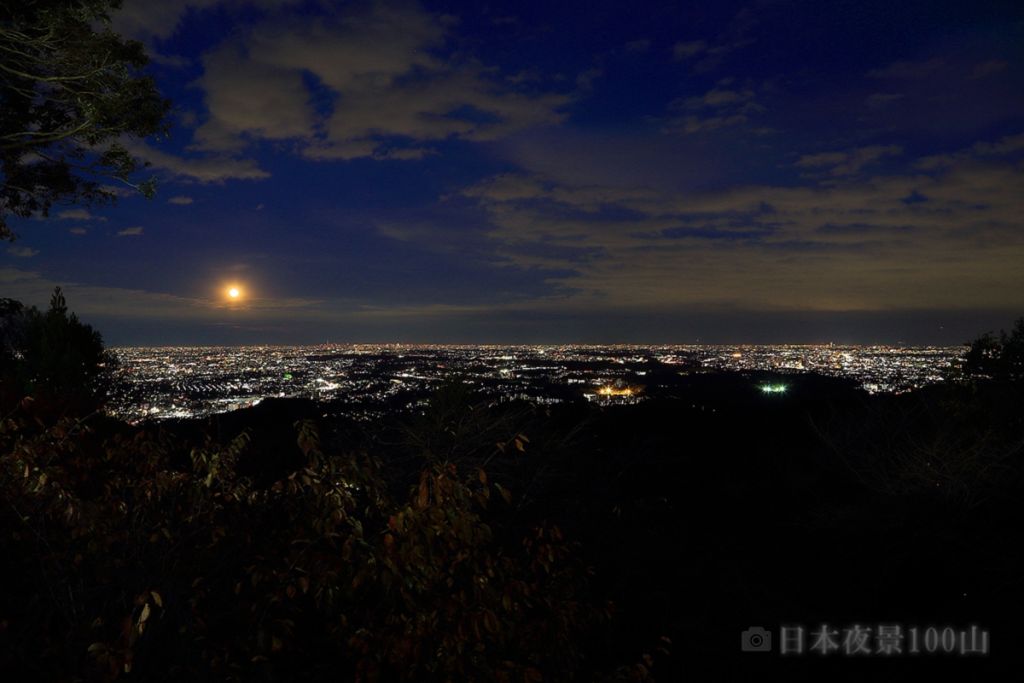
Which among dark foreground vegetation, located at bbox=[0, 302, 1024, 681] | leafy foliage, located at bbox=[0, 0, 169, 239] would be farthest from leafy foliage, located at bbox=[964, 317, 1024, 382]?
leafy foliage, located at bbox=[0, 0, 169, 239]

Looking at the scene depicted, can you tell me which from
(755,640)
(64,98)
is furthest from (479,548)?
(64,98)

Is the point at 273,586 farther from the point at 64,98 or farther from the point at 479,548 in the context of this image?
the point at 64,98

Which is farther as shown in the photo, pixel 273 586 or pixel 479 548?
pixel 479 548

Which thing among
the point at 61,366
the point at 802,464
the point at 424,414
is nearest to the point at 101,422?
the point at 61,366

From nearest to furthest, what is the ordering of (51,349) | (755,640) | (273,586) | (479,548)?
(273,586) < (479,548) < (755,640) < (51,349)

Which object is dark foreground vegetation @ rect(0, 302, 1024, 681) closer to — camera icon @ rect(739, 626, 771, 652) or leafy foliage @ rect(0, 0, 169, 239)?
camera icon @ rect(739, 626, 771, 652)
